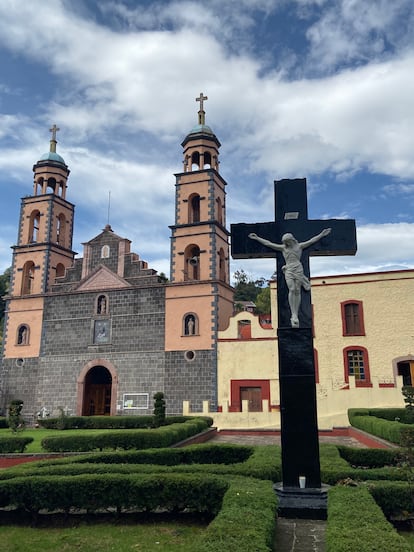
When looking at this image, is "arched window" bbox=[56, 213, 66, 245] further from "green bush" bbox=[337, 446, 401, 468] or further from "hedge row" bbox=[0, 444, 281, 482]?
"green bush" bbox=[337, 446, 401, 468]

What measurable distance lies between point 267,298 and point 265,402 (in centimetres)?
3280

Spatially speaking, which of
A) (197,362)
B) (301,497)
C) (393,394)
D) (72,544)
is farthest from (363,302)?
(72,544)

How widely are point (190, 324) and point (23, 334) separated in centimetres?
1002

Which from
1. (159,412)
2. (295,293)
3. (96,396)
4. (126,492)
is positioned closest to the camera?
(126,492)

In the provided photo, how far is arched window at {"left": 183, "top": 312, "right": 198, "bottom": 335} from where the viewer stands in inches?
934

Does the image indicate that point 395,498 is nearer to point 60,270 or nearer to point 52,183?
point 60,270

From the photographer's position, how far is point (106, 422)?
2103cm

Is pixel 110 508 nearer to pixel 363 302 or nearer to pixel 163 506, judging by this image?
pixel 163 506

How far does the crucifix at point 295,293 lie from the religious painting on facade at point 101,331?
18.3 metres

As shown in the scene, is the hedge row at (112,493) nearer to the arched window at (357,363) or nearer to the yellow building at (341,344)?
the yellow building at (341,344)

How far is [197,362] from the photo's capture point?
A: 23.2m

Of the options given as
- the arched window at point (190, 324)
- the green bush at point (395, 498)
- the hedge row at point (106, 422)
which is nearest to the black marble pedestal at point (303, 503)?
the green bush at point (395, 498)

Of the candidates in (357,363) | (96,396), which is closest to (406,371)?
(357,363)

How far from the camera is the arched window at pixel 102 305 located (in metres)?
25.6
